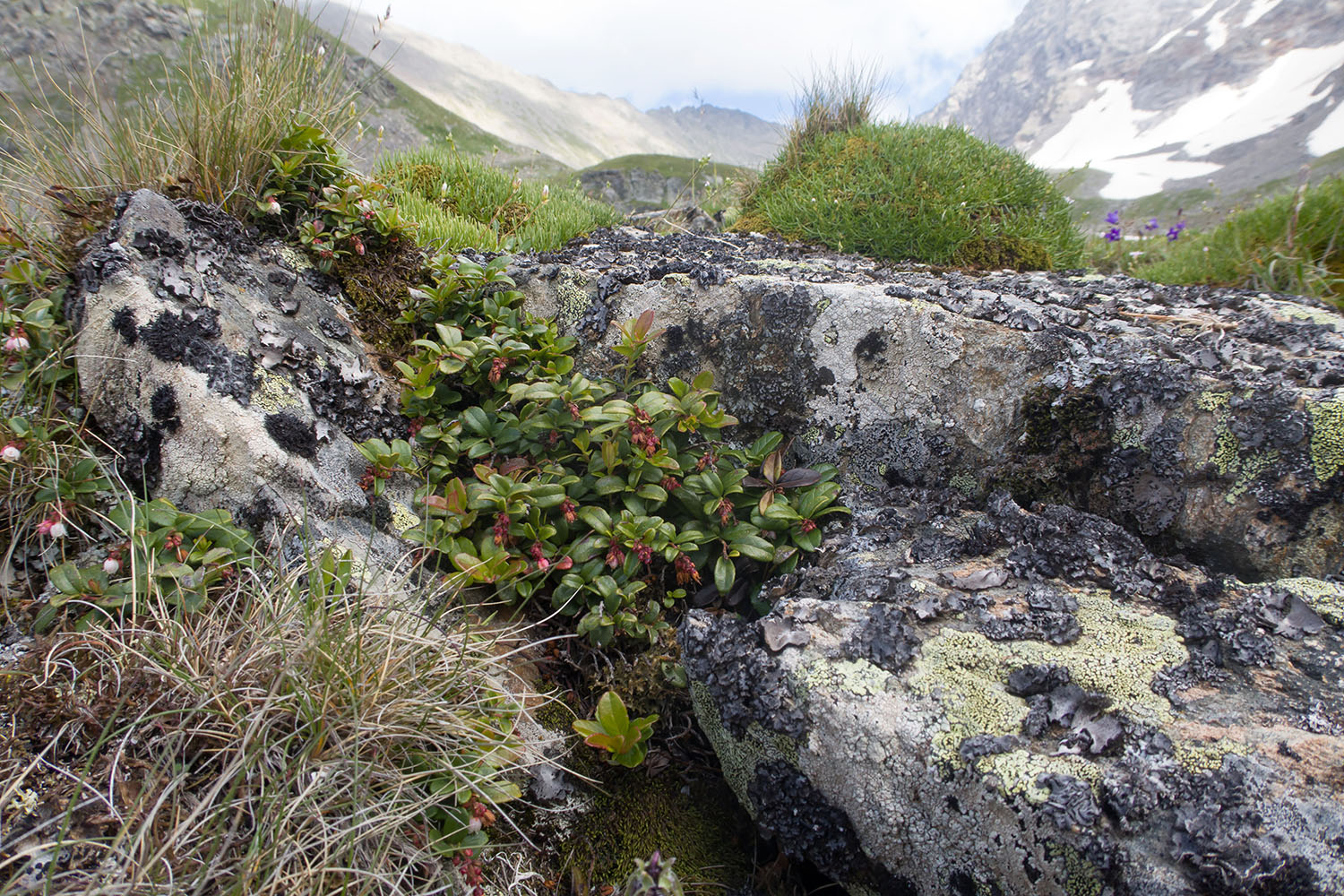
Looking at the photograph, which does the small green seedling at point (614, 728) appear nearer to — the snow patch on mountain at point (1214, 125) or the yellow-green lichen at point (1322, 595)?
the yellow-green lichen at point (1322, 595)

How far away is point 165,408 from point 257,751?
1630 millimetres

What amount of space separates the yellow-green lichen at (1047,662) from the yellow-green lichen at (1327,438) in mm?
941

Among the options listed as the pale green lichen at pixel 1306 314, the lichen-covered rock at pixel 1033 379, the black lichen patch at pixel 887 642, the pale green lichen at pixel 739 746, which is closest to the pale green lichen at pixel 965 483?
Result: the lichen-covered rock at pixel 1033 379

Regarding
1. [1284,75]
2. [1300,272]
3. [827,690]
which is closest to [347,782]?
[827,690]

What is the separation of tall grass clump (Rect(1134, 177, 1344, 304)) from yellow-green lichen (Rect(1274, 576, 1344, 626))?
12.4 feet

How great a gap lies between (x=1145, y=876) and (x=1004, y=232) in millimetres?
4993

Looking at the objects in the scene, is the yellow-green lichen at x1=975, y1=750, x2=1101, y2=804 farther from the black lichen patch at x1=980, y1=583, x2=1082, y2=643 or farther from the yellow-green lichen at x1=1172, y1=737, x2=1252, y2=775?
the black lichen patch at x1=980, y1=583, x2=1082, y2=643

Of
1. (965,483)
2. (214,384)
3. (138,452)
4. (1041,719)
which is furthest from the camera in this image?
(965,483)

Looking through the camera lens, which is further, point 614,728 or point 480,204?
point 480,204

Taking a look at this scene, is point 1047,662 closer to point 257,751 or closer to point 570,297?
point 257,751

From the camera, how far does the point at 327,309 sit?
352cm

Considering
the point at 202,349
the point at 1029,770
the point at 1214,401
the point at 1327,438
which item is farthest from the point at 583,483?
the point at 1327,438

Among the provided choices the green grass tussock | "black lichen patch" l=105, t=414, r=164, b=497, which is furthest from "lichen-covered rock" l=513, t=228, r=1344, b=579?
"black lichen patch" l=105, t=414, r=164, b=497

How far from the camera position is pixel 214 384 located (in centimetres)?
286
